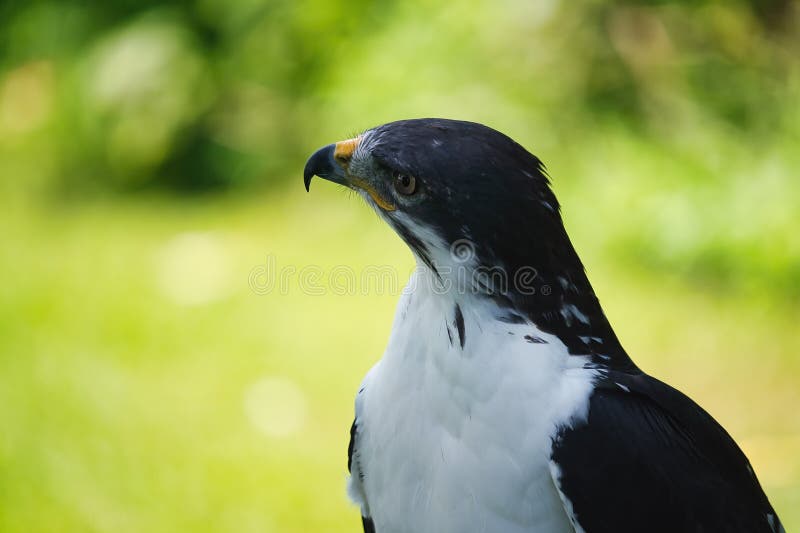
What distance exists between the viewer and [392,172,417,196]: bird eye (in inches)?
81.2

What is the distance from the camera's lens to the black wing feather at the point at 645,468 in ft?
6.39

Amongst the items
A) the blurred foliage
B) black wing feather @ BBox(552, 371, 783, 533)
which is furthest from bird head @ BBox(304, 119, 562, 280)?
the blurred foliage

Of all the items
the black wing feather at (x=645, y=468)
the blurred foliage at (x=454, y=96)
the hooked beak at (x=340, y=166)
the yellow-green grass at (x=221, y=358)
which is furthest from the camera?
the blurred foliage at (x=454, y=96)

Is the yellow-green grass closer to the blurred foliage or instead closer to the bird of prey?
the blurred foliage

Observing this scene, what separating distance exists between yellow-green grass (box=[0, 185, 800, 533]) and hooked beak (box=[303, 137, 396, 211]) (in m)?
2.16

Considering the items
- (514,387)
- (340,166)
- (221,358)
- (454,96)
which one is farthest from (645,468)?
(454,96)

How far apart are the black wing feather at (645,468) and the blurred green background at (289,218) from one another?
197 centimetres

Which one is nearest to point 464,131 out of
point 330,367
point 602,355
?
point 602,355

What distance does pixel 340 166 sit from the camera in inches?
88.5

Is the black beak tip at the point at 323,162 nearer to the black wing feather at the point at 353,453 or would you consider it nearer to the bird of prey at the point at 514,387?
the bird of prey at the point at 514,387

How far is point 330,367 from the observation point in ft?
16.5

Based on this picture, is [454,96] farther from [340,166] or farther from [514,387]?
[514,387]

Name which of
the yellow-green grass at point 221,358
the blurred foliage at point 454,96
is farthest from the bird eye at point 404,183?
the blurred foliage at point 454,96

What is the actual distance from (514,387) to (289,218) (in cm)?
431
